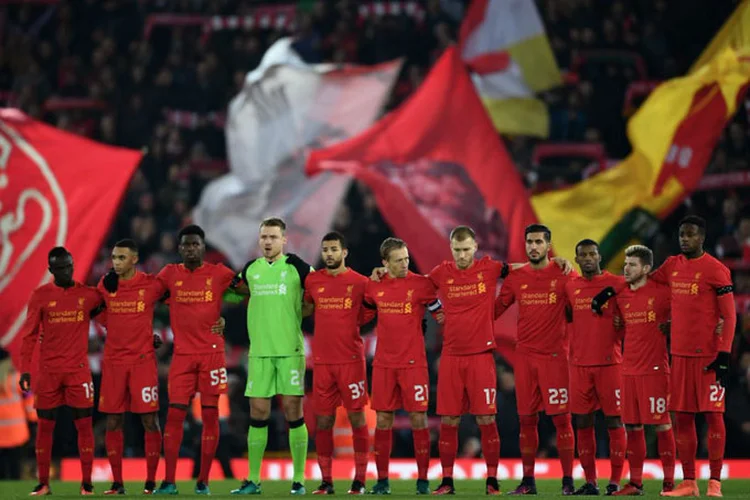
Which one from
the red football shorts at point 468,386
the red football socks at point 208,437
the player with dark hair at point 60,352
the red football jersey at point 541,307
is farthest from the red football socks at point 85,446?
the red football jersey at point 541,307

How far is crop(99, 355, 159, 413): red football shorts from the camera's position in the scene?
1373 cm

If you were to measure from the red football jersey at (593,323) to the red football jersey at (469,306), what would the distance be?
77cm

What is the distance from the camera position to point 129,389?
1382 cm

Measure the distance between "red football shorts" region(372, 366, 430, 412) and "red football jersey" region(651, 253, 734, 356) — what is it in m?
2.33

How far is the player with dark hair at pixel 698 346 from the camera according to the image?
12906 mm

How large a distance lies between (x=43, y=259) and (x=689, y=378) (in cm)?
799

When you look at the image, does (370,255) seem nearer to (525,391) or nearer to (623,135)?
(623,135)

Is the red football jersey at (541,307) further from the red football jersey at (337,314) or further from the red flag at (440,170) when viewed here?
the red flag at (440,170)

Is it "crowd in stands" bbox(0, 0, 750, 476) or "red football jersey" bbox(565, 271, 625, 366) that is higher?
"crowd in stands" bbox(0, 0, 750, 476)

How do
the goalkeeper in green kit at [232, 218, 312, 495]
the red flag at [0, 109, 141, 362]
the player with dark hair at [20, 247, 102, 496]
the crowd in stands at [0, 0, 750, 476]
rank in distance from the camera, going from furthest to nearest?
the crowd in stands at [0, 0, 750, 476]
the red flag at [0, 109, 141, 362]
the player with dark hair at [20, 247, 102, 496]
the goalkeeper in green kit at [232, 218, 312, 495]

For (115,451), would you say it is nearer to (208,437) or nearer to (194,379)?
(208,437)

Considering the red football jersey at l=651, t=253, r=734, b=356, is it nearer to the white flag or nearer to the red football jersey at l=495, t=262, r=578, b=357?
the red football jersey at l=495, t=262, r=578, b=357

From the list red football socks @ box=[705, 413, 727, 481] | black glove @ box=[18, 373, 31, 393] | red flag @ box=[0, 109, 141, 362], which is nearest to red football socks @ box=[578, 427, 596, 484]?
red football socks @ box=[705, 413, 727, 481]

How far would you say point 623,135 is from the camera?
80.4 feet
